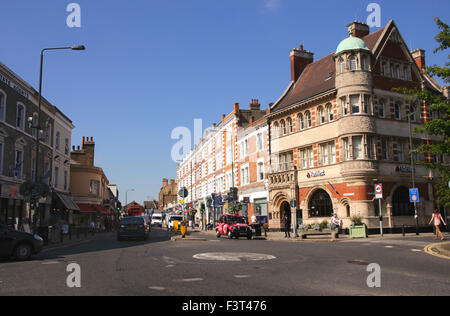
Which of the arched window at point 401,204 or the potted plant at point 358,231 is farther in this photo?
the arched window at point 401,204

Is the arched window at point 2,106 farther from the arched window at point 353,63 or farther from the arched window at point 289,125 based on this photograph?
the arched window at point 353,63

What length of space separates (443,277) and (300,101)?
97.6 ft

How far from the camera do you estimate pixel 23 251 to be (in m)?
14.9

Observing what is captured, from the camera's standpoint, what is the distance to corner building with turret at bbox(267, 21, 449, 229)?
3338 cm

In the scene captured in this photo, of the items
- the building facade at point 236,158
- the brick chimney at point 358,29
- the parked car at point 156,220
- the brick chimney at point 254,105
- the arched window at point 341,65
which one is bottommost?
the parked car at point 156,220

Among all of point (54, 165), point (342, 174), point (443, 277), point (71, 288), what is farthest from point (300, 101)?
point (71, 288)

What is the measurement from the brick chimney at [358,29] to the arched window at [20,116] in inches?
1196

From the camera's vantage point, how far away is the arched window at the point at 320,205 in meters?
35.6

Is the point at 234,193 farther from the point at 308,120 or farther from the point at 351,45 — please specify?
the point at 351,45

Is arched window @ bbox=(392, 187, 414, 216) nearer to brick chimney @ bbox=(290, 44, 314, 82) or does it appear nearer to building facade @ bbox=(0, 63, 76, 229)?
brick chimney @ bbox=(290, 44, 314, 82)

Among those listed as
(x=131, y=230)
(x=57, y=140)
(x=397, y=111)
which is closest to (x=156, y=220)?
(x=57, y=140)

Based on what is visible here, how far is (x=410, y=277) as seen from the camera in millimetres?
9977

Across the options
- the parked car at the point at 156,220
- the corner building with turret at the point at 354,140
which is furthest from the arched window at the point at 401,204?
the parked car at the point at 156,220
